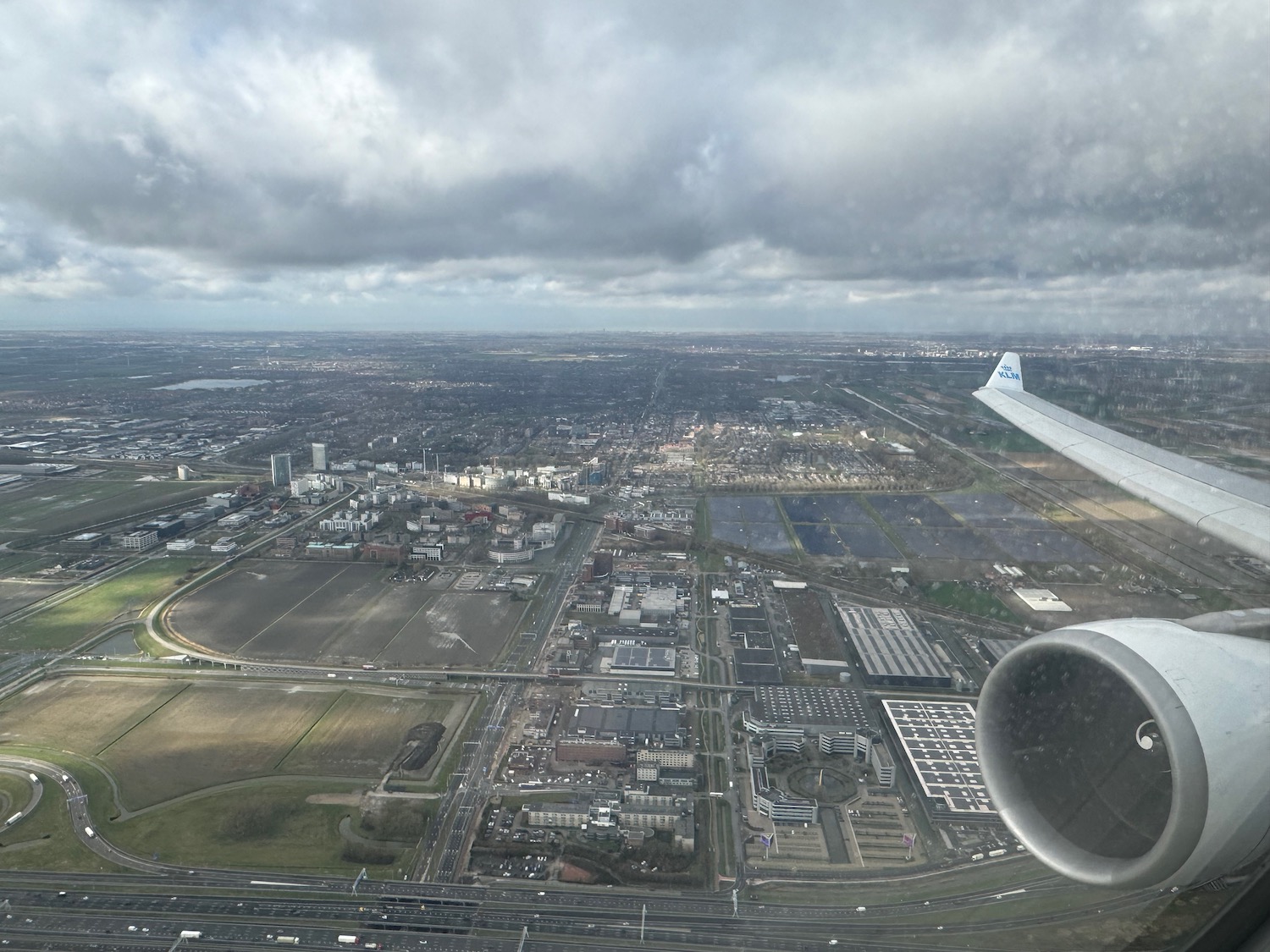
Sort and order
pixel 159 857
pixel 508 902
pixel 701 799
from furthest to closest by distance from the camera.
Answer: pixel 701 799, pixel 159 857, pixel 508 902

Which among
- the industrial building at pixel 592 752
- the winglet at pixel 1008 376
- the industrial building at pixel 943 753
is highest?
the winglet at pixel 1008 376

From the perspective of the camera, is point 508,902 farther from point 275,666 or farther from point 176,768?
point 275,666

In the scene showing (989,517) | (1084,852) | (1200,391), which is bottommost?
(989,517)

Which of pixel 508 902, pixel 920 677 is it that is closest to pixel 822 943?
pixel 508 902

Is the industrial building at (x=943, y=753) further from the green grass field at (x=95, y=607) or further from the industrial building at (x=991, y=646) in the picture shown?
the green grass field at (x=95, y=607)

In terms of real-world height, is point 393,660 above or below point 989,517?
below

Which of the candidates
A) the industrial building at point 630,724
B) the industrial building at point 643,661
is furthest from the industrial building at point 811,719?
the industrial building at point 643,661

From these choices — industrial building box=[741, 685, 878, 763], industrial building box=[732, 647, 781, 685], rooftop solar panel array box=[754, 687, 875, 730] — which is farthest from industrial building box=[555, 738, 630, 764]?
industrial building box=[732, 647, 781, 685]
